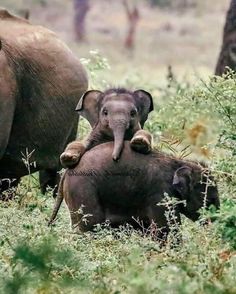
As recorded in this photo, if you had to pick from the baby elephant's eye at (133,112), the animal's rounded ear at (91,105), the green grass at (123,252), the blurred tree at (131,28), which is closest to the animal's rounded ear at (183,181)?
the green grass at (123,252)

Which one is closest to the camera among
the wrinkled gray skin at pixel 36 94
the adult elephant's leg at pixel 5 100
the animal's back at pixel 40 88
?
the adult elephant's leg at pixel 5 100

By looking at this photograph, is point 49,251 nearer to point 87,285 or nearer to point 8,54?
point 87,285

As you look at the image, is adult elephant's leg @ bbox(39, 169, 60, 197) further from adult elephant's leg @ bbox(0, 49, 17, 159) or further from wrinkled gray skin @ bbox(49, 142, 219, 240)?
wrinkled gray skin @ bbox(49, 142, 219, 240)

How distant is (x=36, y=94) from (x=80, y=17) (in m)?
37.0

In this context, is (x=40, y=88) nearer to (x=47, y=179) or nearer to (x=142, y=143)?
(x=47, y=179)

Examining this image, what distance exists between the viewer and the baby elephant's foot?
28.7 ft

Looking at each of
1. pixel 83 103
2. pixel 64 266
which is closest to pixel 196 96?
pixel 83 103

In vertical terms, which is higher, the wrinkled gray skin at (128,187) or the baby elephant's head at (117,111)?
the baby elephant's head at (117,111)

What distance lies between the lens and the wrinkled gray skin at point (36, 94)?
410 inches

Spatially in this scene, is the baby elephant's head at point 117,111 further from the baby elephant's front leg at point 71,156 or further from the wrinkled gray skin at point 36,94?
the wrinkled gray skin at point 36,94

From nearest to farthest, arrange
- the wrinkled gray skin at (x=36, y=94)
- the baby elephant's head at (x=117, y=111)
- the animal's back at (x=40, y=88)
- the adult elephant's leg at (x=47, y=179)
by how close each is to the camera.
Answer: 1. the baby elephant's head at (x=117, y=111)
2. the wrinkled gray skin at (x=36, y=94)
3. the animal's back at (x=40, y=88)
4. the adult elephant's leg at (x=47, y=179)

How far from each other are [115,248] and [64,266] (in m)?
0.94

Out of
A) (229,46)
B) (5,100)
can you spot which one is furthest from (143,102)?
(229,46)

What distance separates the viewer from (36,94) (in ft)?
35.1
